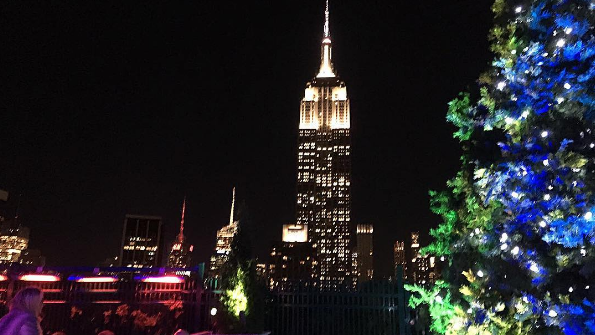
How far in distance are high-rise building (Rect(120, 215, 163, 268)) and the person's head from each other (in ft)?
308

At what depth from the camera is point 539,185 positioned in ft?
15.9

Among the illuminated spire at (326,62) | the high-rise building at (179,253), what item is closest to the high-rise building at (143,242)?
the high-rise building at (179,253)

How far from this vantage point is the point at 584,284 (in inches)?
181

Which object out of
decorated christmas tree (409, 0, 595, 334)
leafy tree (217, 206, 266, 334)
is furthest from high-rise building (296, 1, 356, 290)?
decorated christmas tree (409, 0, 595, 334)

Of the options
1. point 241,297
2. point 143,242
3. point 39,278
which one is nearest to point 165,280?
point 241,297

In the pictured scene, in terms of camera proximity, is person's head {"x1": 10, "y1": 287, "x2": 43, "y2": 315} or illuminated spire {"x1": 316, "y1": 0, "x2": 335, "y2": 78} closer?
person's head {"x1": 10, "y1": 287, "x2": 43, "y2": 315}

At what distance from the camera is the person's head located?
145 inches

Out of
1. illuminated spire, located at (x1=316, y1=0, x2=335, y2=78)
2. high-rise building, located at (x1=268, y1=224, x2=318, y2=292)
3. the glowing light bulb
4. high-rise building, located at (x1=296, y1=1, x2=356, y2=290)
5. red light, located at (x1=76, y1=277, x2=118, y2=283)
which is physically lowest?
red light, located at (x1=76, y1=277, x2=118, y2=283)

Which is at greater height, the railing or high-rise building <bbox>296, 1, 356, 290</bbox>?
high-rise building <bbox>296, 1, 356, 290</bbox>

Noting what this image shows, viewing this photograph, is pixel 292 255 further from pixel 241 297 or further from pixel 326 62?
pixel 241 297

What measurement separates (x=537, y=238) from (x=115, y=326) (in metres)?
8.81

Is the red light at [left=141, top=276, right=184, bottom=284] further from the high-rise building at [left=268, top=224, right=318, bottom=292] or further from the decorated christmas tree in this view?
the high-rise building at [left=268, top=224, right=318, bottom=292]

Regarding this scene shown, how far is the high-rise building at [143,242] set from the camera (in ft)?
315

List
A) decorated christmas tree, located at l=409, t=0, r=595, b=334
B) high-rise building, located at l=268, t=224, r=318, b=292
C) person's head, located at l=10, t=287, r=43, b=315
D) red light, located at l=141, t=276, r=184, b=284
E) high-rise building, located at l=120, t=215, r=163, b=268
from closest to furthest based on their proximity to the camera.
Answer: person's head, located at l=10, t=287, r=43, b=315
decorated christmas tree, located at l=409, t=0, r=595, b=334
red light, located at l=141, t=276, r=184, b=284
high-rise building, located at l=120, t=215, r=163, b=268
high-rise building, located at l=268, t=224, r=318, b=292
